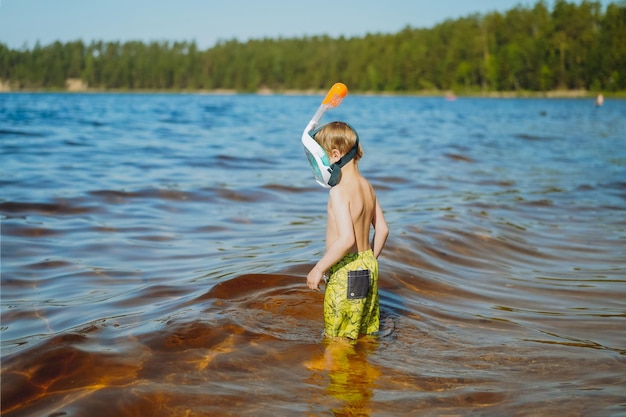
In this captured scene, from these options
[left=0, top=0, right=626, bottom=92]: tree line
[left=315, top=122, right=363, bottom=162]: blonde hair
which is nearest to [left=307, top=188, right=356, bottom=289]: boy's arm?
[left=315, top=122, right=363, bottom=162]: blonde hair

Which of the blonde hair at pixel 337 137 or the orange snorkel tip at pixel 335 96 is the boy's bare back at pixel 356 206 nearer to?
the blonde hair at pixel 337 137

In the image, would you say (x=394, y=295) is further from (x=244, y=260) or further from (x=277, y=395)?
(x=277, y=395)

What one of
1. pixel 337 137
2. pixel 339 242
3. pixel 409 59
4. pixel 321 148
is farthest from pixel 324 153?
pixel 409 59

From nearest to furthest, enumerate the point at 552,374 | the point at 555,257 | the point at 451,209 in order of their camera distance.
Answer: the point at 552,374
the point at 555,257
the point at 451,209

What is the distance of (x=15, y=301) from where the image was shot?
5305 mm

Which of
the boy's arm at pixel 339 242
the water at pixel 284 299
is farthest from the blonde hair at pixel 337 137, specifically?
the water at pixel 284 299

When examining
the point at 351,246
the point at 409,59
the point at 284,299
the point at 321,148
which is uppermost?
the point at 409,59

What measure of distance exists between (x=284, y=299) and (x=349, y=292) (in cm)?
128

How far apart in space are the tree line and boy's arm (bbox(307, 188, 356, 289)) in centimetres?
5910

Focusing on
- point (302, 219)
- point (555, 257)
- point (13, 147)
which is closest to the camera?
point (555, 257)

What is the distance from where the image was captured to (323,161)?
162 inches

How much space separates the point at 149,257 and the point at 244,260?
0.97m

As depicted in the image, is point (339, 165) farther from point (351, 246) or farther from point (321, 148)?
point (351, 246)

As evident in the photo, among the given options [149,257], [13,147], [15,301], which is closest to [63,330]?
[15,301]
